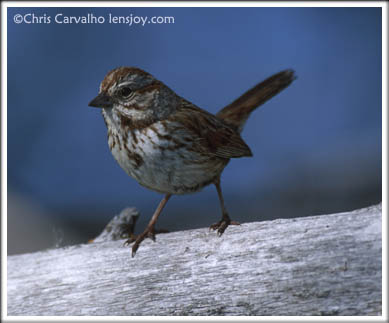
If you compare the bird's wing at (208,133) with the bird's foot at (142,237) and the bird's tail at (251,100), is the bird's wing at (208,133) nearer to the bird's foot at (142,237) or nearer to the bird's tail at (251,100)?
the bird's tail at (251,100)

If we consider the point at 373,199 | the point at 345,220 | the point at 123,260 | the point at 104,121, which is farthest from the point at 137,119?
the point at 373,199

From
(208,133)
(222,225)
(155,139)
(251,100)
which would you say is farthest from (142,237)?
(251,100)

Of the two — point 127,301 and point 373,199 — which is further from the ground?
point 373,199

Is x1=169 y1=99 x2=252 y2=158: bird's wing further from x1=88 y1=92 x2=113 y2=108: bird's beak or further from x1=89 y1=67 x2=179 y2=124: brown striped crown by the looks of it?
x1=88 y1=92 x2=113 y2=108: bird's beak

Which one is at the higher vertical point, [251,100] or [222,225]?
[251,100]

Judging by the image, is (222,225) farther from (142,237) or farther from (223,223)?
(142,237)

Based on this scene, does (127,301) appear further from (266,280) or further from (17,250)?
(17,250)

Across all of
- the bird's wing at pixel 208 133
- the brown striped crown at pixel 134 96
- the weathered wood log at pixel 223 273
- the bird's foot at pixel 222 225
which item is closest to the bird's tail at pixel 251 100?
the bird's wing at pixel 208 133
